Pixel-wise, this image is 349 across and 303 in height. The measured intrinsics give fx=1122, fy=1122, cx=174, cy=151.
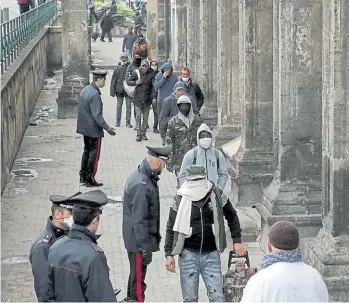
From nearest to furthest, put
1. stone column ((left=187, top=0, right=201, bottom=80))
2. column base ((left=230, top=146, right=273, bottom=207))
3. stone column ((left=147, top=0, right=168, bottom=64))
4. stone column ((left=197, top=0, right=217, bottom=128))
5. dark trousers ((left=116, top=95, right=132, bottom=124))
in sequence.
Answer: column base ((left=230, top=146, right=273, bottom=207)) → stone column ((left=197, top=0, right=217, bottom=128)) → stone column ((left=187, top=0, right=201, bottom=80)) → dark trousers ((left=116, top=95, right=132, bottom=124)) → stone column ((left=147, top=0, right=168, bottom=64))

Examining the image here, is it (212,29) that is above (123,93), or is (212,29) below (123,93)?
above

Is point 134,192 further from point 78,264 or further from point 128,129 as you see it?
point 128,129

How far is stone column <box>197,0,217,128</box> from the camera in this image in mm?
19328

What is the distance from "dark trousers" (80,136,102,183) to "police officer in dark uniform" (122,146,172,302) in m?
6.34

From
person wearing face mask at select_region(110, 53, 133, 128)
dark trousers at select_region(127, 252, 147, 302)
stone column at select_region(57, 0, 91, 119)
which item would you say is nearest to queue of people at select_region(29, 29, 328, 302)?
dark trousers at select_region(127, 252, 147, 302)

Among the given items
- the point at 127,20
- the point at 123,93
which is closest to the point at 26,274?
the point at 123,93

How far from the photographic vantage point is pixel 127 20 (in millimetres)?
50500

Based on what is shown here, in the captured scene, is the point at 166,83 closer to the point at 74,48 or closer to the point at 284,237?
the point at 74,48

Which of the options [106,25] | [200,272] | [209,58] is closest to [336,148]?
[200,272]

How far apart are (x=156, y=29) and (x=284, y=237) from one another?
26.1 metres

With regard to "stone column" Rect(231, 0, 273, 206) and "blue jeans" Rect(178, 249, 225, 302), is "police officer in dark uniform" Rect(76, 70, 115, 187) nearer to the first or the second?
"stone column" Rect(231, 0, 273, 206)

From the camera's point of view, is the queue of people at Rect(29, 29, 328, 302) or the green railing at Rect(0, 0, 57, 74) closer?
the queue of people at Rect(29, 29, 328, 302)

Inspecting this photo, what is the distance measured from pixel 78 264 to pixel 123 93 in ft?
50.7

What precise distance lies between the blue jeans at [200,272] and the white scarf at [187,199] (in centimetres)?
24
